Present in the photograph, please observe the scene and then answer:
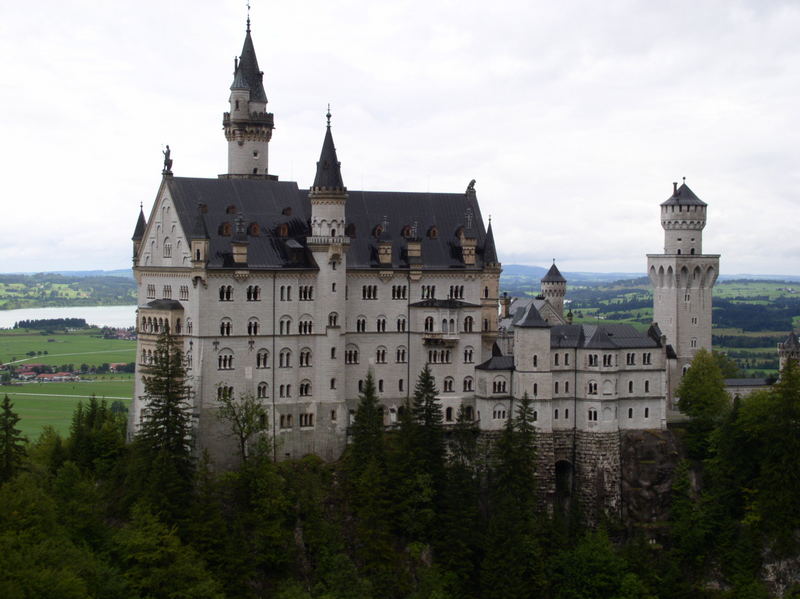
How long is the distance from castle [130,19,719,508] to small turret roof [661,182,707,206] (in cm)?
1505

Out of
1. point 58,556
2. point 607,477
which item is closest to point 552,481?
point 607,477

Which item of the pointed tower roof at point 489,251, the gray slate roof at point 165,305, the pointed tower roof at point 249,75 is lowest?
the gray slate roof at point 165,305

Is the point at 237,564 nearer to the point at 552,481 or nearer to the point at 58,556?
the point at 58,556

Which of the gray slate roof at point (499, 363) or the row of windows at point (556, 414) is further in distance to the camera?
the gray slate roof at point (499, 363)

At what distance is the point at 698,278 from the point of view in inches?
4983

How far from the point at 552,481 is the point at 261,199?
115 feet

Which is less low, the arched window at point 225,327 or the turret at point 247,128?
the turret at point 247,128

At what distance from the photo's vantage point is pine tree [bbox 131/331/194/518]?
94875 millimetres

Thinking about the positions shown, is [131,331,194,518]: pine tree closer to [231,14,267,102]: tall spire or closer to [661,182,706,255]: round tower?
[231,14,267,102]: tall spire

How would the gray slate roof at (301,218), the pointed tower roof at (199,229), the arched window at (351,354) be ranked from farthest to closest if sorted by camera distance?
the arched window at (351,354) → the gray slate roof at (301,218) → the pointed tower roof at (199,229)

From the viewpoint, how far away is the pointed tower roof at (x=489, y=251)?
116m

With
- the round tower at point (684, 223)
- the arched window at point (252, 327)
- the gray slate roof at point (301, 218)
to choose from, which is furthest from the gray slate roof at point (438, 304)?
the round tower at point (684, 223)

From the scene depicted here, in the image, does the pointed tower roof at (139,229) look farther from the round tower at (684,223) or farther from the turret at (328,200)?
the round tower at (684,223)

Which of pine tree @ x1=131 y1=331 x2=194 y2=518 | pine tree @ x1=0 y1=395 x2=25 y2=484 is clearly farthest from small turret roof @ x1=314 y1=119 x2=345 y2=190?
pine tree @ x1=0 y1=395 x2=25 y2=484
